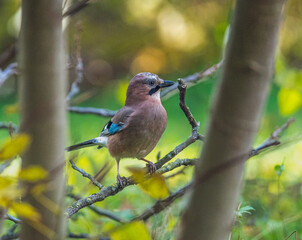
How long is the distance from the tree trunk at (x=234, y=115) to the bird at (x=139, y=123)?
1.11 m

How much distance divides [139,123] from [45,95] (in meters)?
1.21

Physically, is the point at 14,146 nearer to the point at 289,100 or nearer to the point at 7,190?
the point at 7,190

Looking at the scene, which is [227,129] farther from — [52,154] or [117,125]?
[117,125]

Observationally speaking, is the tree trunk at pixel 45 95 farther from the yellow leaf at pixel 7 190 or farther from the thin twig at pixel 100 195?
the thin twig at pixel 100 195

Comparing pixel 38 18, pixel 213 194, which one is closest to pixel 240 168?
pixel 213 194

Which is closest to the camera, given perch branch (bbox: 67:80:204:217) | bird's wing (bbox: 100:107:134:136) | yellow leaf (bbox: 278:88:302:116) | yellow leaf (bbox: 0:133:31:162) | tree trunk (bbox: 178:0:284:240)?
yellow leaf (bbox: 0:133:31:162)

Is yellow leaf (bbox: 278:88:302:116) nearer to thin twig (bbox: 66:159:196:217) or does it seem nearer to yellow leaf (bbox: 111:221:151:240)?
thin twig (bbox: 66:159:196:217)

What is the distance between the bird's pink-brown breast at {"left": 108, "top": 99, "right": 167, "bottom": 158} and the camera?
192 cm

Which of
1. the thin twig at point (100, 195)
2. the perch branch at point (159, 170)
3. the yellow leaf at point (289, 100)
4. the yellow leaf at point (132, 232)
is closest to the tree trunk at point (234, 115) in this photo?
the yellow leaf at point (132, 232)

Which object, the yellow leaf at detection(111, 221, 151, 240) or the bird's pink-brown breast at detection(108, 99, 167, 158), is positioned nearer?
the yellow leaf at detection(111, 221, 151, 240)

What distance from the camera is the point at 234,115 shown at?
2.31ft

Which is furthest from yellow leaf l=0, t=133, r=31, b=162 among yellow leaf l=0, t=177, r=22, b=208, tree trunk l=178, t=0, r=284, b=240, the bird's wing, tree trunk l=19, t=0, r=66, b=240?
the bird's wing

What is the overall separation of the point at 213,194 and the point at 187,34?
560cm

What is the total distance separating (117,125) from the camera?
2.08 m
